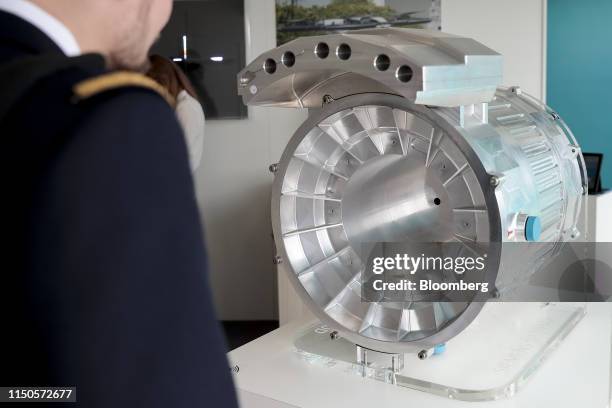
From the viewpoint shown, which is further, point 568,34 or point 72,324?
point 568,34

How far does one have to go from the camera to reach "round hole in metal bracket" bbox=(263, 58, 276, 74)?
0.76m

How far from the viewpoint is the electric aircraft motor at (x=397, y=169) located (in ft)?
2.28

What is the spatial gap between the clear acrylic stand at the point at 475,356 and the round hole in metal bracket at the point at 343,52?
0.36 metres

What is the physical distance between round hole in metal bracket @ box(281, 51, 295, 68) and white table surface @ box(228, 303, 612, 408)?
0.38 metres

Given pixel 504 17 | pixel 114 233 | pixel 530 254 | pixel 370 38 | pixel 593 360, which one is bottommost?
pixel 593 360

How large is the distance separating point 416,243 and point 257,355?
27cm

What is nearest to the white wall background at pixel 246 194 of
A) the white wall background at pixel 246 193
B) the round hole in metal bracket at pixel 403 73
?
the white wall background at pixel 246 193

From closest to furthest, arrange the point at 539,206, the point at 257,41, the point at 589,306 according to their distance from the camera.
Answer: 1. the point at 539,206
2. the point at 589,306
3. the point at 257,41

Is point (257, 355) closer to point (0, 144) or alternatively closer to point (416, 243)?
point (416, 243)

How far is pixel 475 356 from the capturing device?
0.84 m

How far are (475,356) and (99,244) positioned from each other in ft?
2.07

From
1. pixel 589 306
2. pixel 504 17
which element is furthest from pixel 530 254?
pixel 504 17

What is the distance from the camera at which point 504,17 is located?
2.90 m

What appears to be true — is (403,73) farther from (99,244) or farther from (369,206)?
(99,244)
